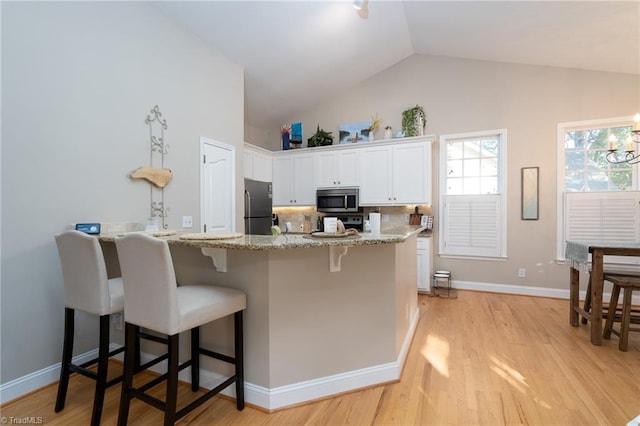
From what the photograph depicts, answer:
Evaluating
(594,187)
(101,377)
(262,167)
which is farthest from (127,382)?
(594,187)

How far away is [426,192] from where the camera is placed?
4207mm

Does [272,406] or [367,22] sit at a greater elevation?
[367,22]

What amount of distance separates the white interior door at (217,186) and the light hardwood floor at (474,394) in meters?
1.74

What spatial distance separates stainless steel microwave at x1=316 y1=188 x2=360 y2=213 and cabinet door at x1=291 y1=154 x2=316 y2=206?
0.61 ft

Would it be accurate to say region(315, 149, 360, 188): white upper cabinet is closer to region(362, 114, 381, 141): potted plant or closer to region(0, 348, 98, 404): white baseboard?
region(362, 114, 381, 141): potted plant

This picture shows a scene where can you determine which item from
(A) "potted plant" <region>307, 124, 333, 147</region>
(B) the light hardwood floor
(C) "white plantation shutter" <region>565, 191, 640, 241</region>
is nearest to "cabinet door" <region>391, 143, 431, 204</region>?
(A) "potted plant" <region>307, 124, 333, 147</region>

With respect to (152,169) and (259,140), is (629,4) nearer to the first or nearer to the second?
(152,169)

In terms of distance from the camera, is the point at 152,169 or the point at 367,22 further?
the point at 367,22

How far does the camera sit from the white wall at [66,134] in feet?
5.96

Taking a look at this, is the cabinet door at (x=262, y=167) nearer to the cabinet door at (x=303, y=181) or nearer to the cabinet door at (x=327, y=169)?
the cabinet door at (x=303, y=181)

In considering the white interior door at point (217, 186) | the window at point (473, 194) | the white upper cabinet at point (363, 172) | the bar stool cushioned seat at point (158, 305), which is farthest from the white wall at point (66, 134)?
the window at point (473, 194)

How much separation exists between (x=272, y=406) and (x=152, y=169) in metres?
2.13

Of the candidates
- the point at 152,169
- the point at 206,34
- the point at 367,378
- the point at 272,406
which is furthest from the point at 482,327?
the point at 206,34

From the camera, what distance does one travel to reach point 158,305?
4.52 ft
